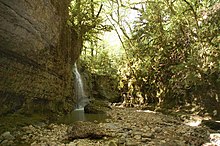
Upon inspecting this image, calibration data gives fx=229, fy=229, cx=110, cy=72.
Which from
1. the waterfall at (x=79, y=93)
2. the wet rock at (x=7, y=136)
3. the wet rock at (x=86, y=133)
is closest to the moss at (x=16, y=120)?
the wet rock at (x=7, y=136)

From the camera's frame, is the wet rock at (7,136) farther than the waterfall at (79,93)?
No

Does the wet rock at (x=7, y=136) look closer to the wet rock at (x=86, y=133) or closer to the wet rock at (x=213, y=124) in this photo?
the wet rock at (x=86, y=133)

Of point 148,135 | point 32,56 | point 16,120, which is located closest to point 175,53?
point 148,135

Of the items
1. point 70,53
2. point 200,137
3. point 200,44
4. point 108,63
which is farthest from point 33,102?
point 108,63

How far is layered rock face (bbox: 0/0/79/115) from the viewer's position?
20.0 ft

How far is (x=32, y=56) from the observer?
24.4ft

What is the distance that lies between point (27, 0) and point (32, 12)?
419 mm

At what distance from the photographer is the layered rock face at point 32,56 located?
610cm

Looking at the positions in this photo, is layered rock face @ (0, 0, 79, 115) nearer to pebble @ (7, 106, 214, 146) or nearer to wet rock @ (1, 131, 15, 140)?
wet rock @ (1, 131, 15, 140)

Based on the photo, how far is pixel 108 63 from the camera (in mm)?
22734

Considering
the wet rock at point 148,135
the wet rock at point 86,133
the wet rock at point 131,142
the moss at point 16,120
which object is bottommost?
the wet rock at point 131,142

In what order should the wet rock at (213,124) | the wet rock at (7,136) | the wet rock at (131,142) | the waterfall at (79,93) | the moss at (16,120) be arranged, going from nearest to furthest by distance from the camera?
1. the wet rock at (131,142)
2. the wet rock at (7,136)
3. the moss at (16,120)
4. the wet rock at (213,124)
5. the waterfall at (79,93)

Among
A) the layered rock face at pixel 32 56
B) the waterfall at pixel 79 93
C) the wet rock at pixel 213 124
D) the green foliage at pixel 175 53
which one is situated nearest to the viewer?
the layered rock face at pixel 32 56

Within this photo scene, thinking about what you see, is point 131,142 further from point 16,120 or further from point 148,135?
point 16,120
